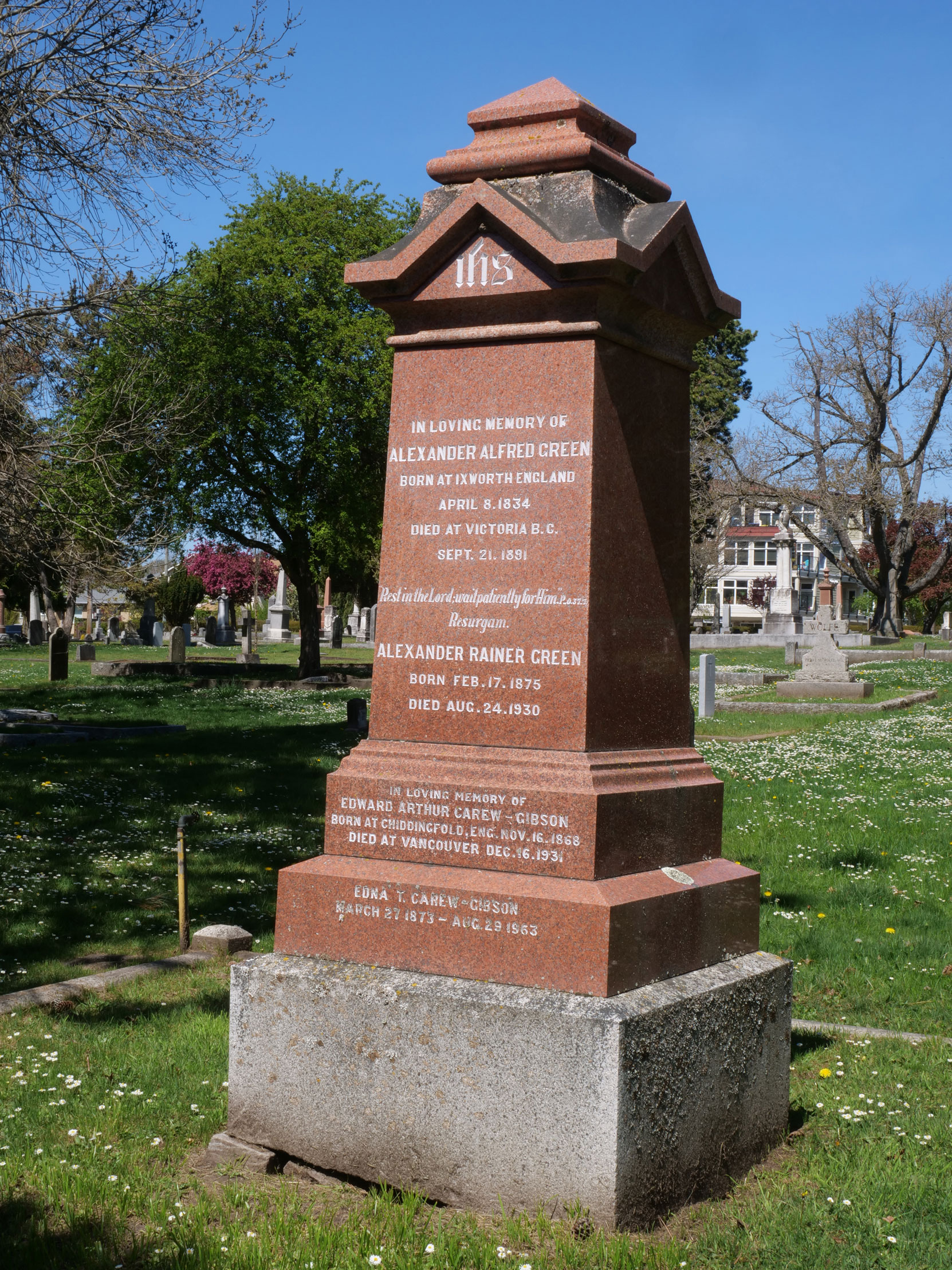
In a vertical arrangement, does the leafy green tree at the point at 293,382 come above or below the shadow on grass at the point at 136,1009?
above

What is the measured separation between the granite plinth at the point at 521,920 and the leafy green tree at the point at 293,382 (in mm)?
25151

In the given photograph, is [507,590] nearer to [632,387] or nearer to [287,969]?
[632,387]

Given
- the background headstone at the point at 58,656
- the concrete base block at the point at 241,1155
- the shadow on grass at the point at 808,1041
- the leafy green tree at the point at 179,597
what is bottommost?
the shadow on grass at the point at 808,1041

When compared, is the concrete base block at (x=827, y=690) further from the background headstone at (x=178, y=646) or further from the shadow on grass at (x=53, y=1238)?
the shadow on grass at (x=53, y=1238)

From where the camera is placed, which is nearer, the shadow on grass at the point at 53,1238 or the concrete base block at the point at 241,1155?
the shadow on grass at the point at 53,1238

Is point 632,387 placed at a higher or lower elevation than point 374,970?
higher

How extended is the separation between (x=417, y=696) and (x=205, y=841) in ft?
22.0

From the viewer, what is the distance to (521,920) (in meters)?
4.16

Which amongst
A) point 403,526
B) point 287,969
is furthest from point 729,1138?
point 403,526

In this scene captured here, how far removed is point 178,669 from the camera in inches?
1283

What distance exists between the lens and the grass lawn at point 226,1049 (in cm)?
368

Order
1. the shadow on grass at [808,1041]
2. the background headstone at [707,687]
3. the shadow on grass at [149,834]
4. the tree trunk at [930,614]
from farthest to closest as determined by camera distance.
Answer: the tree trunk at [930,614] < the background headstone at [707,687] < the shadow on grass at [149,834] < the shadow on grass at [808,1041]

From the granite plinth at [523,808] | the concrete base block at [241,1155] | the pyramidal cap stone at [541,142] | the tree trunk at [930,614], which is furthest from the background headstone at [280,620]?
the concrete base block at [241,1155]

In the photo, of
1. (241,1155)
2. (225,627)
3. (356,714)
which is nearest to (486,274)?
(241,1155)
